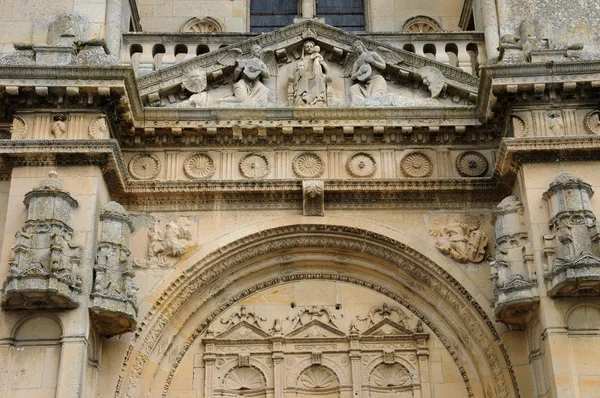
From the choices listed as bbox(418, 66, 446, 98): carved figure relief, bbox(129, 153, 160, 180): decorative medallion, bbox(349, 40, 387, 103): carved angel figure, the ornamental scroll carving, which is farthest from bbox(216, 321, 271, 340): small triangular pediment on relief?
bbox(418, 66, 446, 98): carved figure relief

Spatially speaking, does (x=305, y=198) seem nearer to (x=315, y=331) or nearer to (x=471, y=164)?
(x=315, y=331)

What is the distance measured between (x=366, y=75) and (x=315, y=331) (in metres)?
4.19

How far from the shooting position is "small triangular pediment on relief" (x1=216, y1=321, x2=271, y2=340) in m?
15.3

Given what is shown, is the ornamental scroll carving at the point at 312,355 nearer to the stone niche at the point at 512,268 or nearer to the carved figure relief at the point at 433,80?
the stone niche at the point at 512,268

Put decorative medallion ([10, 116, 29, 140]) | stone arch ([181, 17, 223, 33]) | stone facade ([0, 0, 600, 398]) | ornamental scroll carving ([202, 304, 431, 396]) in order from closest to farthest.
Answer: stone facade ([0, 0, 600, 398])
decorative medallion ([10, 116, 29, 140])
ornamental scroll carving ([202, 304, 431, 396])
stone arch ([181, 17, 223, 33])

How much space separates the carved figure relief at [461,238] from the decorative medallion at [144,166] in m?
4.44

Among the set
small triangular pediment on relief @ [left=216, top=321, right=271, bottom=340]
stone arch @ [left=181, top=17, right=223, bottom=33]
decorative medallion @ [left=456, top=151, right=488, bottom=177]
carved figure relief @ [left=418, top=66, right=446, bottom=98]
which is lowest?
small triangular pediment on relief @ [left=216, top=321, right=271, bottom=340]

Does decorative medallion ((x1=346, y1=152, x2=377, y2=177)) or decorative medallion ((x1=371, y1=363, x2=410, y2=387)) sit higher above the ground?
decorative medallion ((x1=346, y1=152, x2=377, y2=177))

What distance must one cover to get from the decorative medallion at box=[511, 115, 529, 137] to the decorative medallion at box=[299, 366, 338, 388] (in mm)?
4545

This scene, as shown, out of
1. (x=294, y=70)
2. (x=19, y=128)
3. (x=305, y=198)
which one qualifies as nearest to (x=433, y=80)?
(x=294, y=70)

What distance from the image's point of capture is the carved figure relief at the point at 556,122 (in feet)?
48.2

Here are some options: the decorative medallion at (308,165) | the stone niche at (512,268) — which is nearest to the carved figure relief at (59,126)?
the decorative medallion at (308,165)

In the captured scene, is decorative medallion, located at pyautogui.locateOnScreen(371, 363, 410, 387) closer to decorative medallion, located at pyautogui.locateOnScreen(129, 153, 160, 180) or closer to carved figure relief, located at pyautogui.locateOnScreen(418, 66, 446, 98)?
carved figure relief, located at pyautogui.locateOnScreen(418, 66, 446, 98)

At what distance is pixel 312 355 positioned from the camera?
1516cm
